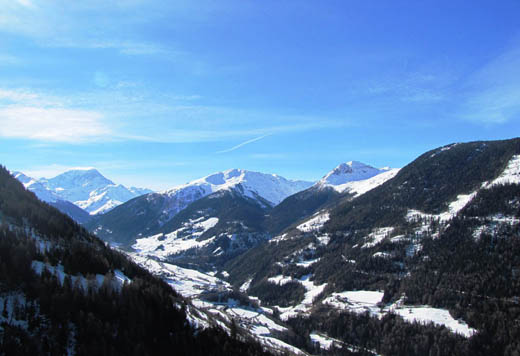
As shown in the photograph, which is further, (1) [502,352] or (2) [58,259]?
(1) [502,352]

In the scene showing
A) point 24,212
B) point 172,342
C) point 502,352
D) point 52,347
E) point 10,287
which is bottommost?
point 502,352

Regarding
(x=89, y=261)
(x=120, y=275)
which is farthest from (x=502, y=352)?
(x=89, y=261)

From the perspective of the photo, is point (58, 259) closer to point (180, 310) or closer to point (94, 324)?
point (94, 324)

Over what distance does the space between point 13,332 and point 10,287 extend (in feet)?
68.5

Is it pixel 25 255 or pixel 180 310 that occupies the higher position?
pixel 25 255

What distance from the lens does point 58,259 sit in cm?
12850

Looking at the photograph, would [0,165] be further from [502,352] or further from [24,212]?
[502,352]

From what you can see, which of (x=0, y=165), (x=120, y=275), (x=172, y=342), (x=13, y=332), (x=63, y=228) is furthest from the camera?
(x=0, y=165)

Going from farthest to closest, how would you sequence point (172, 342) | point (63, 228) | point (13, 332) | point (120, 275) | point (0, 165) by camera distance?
point (0, 165)
point (63, 228)
point (120, 275)
point (172, 342)
point (13, 332)

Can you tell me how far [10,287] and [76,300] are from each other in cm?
1817

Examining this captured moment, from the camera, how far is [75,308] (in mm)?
104688

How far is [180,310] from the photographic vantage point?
135375mm

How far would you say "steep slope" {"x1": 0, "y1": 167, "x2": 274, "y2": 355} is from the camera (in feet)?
303

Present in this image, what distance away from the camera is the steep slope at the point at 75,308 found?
9250cm
